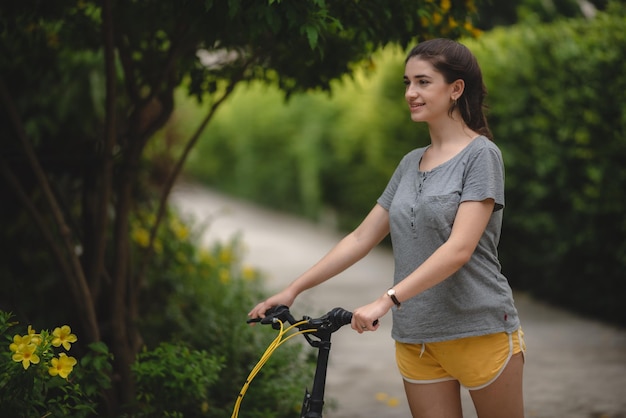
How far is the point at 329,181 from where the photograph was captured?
15.7 meters

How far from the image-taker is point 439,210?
2.50 metres

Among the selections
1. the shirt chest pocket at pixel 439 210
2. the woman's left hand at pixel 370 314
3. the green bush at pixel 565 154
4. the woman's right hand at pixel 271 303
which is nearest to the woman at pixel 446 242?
the shirt chest pocket at pixel 439 210

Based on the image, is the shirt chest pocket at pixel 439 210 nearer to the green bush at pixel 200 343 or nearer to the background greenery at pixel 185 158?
the background greenery at pixel 185 158

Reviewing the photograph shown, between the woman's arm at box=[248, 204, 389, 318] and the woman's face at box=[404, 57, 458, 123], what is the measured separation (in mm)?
391

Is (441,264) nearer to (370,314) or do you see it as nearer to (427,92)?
(370,314)

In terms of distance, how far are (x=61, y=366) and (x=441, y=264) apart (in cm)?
138

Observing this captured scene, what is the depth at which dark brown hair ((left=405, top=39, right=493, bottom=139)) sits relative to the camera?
2566 millimetres

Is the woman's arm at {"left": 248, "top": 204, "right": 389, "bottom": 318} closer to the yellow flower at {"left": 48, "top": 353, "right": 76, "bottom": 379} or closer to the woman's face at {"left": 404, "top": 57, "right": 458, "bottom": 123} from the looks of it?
the woman's face at {"left": 404, "top": 57, "right": 458, "bottom": 123}

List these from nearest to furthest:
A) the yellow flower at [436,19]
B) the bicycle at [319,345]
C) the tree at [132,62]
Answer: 1. the bicycle at [319,345]
2. the tree at [132,62]
3. the yellow flower at [436,19]

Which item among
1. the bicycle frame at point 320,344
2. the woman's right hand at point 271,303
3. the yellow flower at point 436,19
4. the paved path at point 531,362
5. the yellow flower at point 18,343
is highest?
the yellow flower at point 436,19

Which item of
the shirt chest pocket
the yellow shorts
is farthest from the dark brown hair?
the yellow shorts

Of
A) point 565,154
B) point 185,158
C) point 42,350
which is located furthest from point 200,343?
point 565,154

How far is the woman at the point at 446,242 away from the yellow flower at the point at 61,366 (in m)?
1.15

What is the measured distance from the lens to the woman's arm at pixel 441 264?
7.70ft
